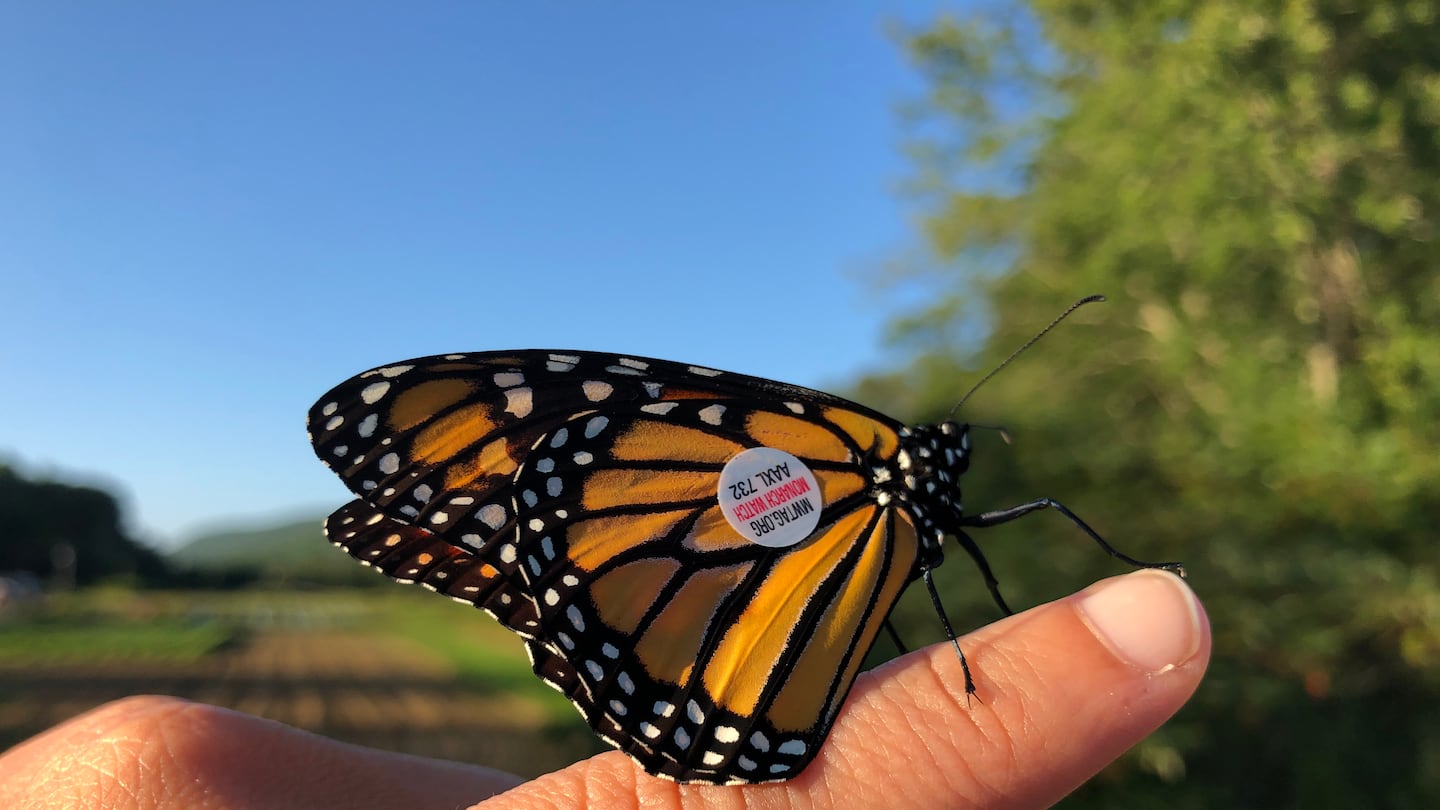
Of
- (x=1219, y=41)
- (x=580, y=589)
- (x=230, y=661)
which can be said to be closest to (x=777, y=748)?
(x=580, y=589)

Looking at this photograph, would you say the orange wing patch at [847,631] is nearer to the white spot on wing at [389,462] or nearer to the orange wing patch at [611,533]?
the orange wing patch at [611,533]

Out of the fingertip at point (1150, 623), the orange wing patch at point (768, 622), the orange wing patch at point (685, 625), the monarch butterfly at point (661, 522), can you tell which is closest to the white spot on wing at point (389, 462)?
the monarch butterfly at point (661, 522)

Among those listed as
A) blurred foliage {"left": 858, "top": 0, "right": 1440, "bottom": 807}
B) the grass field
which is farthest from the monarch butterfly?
the grass field

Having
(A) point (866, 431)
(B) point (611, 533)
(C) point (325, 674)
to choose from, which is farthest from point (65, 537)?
(A) point (866, 431)

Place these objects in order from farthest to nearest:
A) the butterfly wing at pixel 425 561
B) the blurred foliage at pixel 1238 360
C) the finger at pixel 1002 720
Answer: the blurred foliage at pixel 1238 360, the butterfly wing at pixel 425 561, the finger at pixel 1002 720

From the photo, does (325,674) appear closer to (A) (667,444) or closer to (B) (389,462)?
(B) (389,462)
